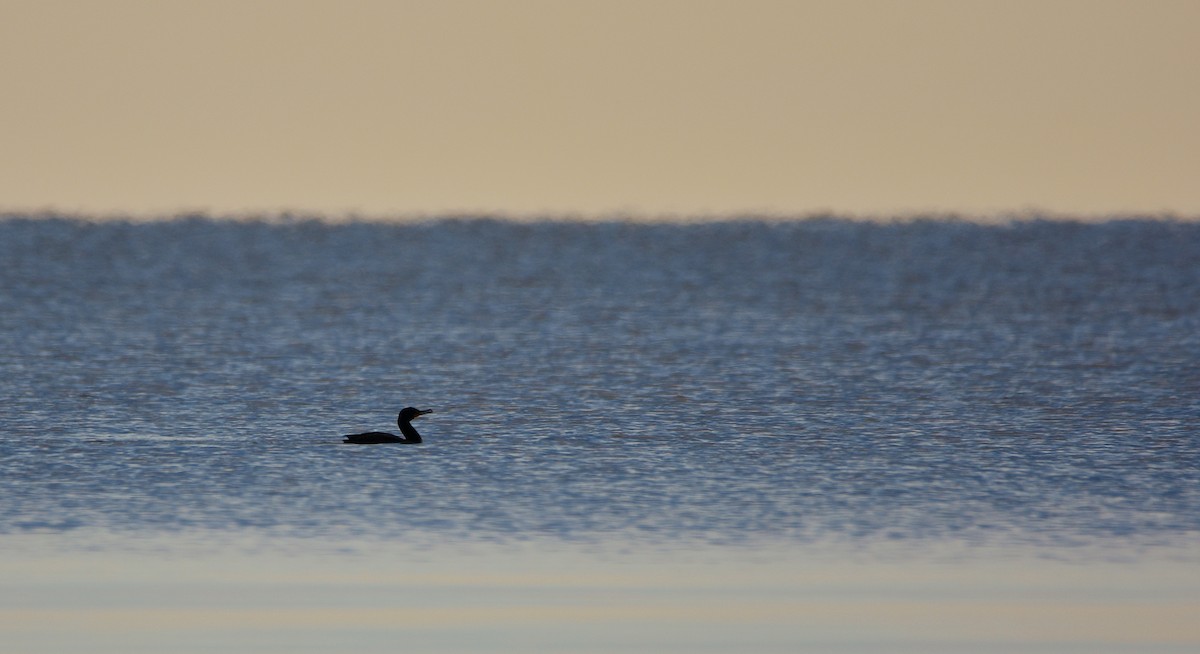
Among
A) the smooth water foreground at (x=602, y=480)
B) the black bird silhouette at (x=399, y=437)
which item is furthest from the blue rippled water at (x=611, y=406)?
the black bird silhouette at (x=399, y=437)

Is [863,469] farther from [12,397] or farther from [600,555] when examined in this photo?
[12,397]

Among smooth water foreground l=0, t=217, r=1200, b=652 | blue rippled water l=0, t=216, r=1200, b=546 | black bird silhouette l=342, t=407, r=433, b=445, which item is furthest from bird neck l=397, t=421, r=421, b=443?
smooth water foreground l=0, t=217, r=1200, b=652

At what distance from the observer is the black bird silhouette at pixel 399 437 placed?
Answer: 1942 cm

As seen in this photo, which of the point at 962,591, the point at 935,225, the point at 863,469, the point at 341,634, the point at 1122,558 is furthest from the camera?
the point at 935,225

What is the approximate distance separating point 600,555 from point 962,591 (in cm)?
247

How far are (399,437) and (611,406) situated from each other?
12.8ft

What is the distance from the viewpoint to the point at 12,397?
2372 cm

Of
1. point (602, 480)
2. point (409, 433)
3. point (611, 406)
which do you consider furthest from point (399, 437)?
point (611, 406)

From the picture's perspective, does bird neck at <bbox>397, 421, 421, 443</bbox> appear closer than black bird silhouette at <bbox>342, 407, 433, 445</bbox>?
No

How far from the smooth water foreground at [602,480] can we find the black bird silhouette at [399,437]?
0.16m

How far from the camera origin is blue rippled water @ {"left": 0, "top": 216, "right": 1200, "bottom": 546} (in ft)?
51.2

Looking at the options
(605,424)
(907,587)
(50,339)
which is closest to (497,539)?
(907,587)

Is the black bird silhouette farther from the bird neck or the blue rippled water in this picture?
the blue rippled water

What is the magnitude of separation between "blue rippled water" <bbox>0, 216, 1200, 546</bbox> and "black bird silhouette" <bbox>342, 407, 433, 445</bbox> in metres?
0.21
